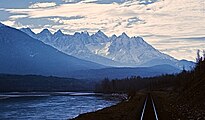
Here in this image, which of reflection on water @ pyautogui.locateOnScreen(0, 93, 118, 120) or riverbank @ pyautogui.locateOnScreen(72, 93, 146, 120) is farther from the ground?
riverbank @ pyautogui.locateOnScreen(72, 93, 146, 120)

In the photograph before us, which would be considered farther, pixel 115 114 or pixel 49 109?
pixel 49 109

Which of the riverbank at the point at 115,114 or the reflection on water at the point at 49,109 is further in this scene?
the reflection on water at the point at 49,109

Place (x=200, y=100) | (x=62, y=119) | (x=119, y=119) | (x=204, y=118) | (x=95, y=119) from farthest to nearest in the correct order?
(x=62, y=119) < (x=200, y=100) < (x=95, y=119) < (x=119, y=119) < (x=204, y=118)

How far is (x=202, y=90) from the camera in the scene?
58844 millimetres

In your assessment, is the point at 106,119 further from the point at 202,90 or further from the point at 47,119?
the point at 47,119

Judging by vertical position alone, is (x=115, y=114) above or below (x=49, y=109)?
above

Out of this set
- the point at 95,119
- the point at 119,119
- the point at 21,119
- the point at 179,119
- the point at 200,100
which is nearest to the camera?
the point at 179,119

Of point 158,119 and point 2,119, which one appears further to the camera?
point 2,119

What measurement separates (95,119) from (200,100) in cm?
1424

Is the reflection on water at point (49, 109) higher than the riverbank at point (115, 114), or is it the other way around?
the riverbank at point (115, 114)

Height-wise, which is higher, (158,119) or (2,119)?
(158,119)

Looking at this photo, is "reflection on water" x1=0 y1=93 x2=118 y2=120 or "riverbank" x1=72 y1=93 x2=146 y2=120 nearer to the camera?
"riverbank" x1=72 y1=93 x2=146 y2=120

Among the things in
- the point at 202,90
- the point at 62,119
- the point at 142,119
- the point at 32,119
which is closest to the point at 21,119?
the point at 32,119

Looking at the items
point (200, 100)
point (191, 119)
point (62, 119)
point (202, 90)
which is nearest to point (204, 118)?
point (191, 119)
